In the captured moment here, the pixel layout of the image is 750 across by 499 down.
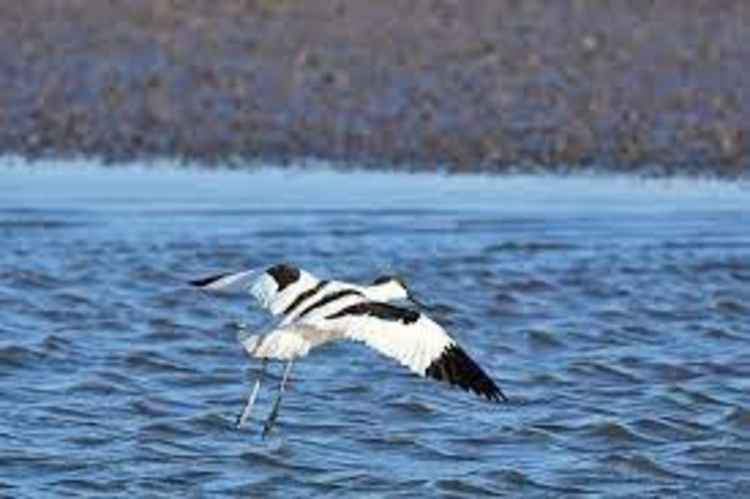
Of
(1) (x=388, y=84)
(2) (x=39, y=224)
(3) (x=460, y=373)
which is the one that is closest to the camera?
(3) (x=460, y=373)

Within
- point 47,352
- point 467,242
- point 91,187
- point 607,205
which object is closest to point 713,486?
point 47,352

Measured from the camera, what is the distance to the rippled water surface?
32.4ft

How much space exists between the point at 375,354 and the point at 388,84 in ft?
20.9

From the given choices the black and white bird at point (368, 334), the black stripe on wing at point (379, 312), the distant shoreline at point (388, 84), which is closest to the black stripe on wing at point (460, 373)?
the black and white bird at point (368, 334)

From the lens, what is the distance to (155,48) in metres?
19.0

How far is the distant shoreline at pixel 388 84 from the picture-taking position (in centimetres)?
1630

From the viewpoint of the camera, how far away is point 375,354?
38.8ft

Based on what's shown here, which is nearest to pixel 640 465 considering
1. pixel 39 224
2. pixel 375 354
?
pixel 375 354

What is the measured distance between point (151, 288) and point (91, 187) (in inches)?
86.2

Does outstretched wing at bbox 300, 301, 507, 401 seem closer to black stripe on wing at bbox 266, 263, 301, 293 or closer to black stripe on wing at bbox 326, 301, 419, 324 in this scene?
black stripe on wing at bbox 326, 301, 419, 324

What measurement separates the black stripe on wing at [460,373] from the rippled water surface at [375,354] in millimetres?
675

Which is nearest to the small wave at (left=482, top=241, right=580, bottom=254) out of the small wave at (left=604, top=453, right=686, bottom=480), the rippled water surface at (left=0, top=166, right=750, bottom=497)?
the rippled water surface at (left=0, top=166, right=750, bottom=497)

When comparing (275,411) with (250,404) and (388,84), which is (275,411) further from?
(388,84)

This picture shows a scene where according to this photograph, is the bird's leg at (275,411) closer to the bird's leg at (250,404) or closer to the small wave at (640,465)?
the bird's leg at (250,404)
